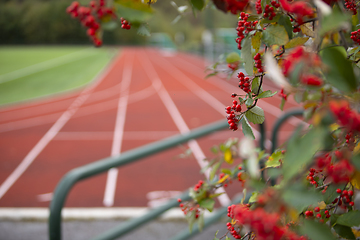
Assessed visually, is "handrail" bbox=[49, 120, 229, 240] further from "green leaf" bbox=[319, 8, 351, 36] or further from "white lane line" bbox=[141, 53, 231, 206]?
"green leaf" bbox=[319, 8, 351, 36]

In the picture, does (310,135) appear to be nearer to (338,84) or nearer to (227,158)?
(338,84)

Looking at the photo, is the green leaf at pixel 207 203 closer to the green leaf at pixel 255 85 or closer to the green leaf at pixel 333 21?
the green leaf at pixel 255 85

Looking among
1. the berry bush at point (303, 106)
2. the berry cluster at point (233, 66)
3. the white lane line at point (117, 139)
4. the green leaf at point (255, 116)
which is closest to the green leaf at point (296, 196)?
the berry bush at point (303, 106)

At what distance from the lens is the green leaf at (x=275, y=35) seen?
22.6 inches

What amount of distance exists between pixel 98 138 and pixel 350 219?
6.35 m

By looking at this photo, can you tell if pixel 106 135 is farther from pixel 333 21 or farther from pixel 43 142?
pixel 333 21

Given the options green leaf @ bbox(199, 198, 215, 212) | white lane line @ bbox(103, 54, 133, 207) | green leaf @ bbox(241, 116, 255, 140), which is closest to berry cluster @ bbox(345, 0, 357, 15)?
green leaf @ bbox(241, 116, 255, 140)

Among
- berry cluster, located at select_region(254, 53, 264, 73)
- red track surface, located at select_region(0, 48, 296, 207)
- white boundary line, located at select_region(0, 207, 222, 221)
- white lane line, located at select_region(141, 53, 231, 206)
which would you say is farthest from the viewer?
red track surface, located at select_region(0, 48, 296, 207)

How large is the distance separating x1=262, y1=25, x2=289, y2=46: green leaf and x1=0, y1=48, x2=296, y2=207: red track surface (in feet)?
2.83

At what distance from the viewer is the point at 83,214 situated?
117 inches

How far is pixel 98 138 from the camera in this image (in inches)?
260

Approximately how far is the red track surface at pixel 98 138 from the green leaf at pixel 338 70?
1.10m

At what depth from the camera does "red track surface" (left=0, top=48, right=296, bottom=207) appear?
14.1ft

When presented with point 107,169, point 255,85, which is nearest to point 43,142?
point 107,169
